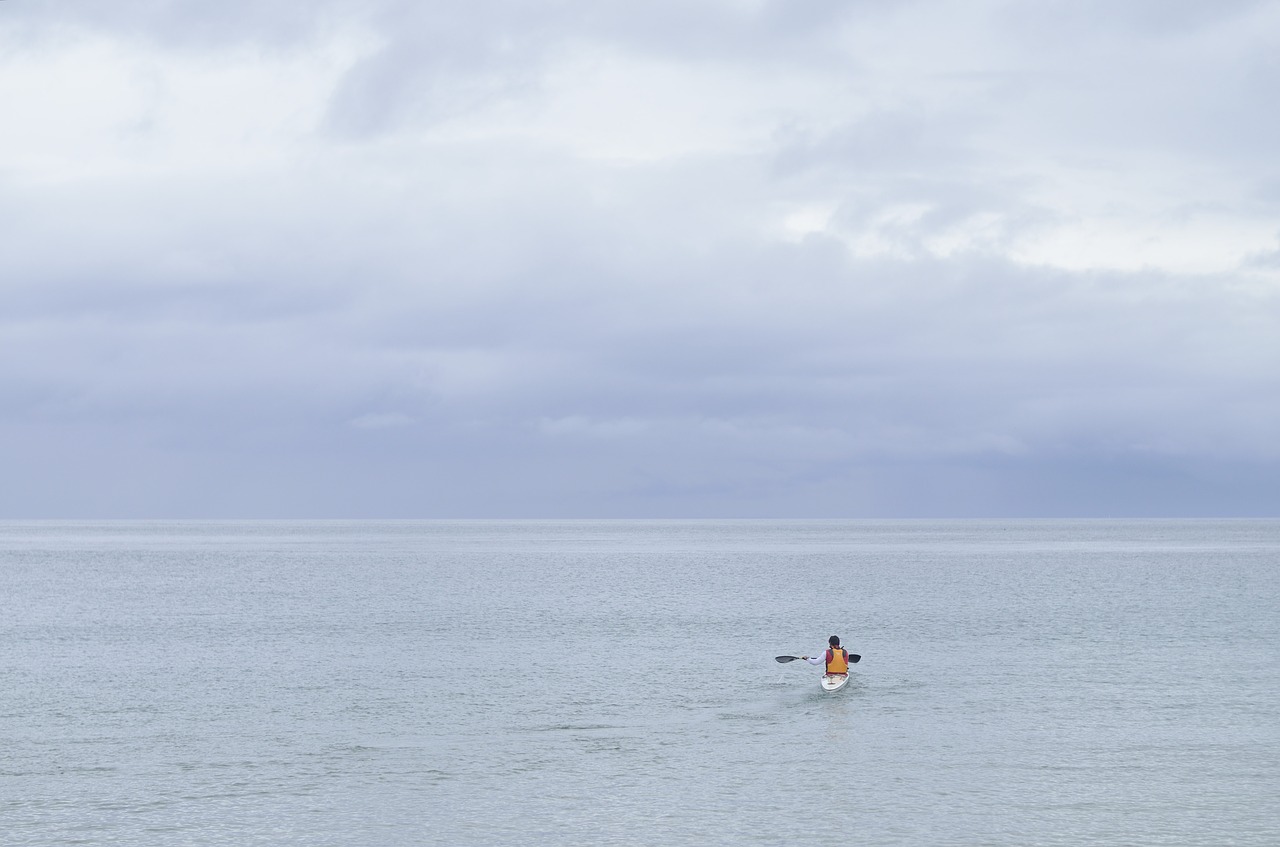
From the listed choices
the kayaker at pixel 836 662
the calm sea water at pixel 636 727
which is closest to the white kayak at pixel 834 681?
the kayaker at pixel 836 662

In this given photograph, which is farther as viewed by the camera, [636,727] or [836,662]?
[836,662]

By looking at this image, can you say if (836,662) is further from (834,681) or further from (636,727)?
(636,727)

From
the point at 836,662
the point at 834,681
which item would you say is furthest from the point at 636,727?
the point at 836,662

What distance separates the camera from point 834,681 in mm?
49281

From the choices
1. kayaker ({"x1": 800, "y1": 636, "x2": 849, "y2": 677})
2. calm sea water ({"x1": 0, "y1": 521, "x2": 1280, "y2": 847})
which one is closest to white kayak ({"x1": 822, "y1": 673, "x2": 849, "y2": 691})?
kayaker ({"x1": 800, "y1": 636, "x2": 849, "y2": 677})

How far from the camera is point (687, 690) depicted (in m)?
49.9

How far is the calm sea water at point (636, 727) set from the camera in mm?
30359

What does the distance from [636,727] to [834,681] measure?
1068 centimetres

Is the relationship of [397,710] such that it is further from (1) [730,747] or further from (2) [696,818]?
(2) [696,818]

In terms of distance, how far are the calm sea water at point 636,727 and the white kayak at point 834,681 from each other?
3.19 feet

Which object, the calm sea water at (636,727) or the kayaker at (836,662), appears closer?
the calm sea water at (636,727)

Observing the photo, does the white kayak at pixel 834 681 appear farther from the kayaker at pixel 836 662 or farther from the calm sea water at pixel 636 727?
the calm sea water at pixel 636 727

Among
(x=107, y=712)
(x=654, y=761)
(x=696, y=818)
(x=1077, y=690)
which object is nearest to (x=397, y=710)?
(x=107, y=712)

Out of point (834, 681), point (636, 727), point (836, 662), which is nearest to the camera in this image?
point (636, 727)
